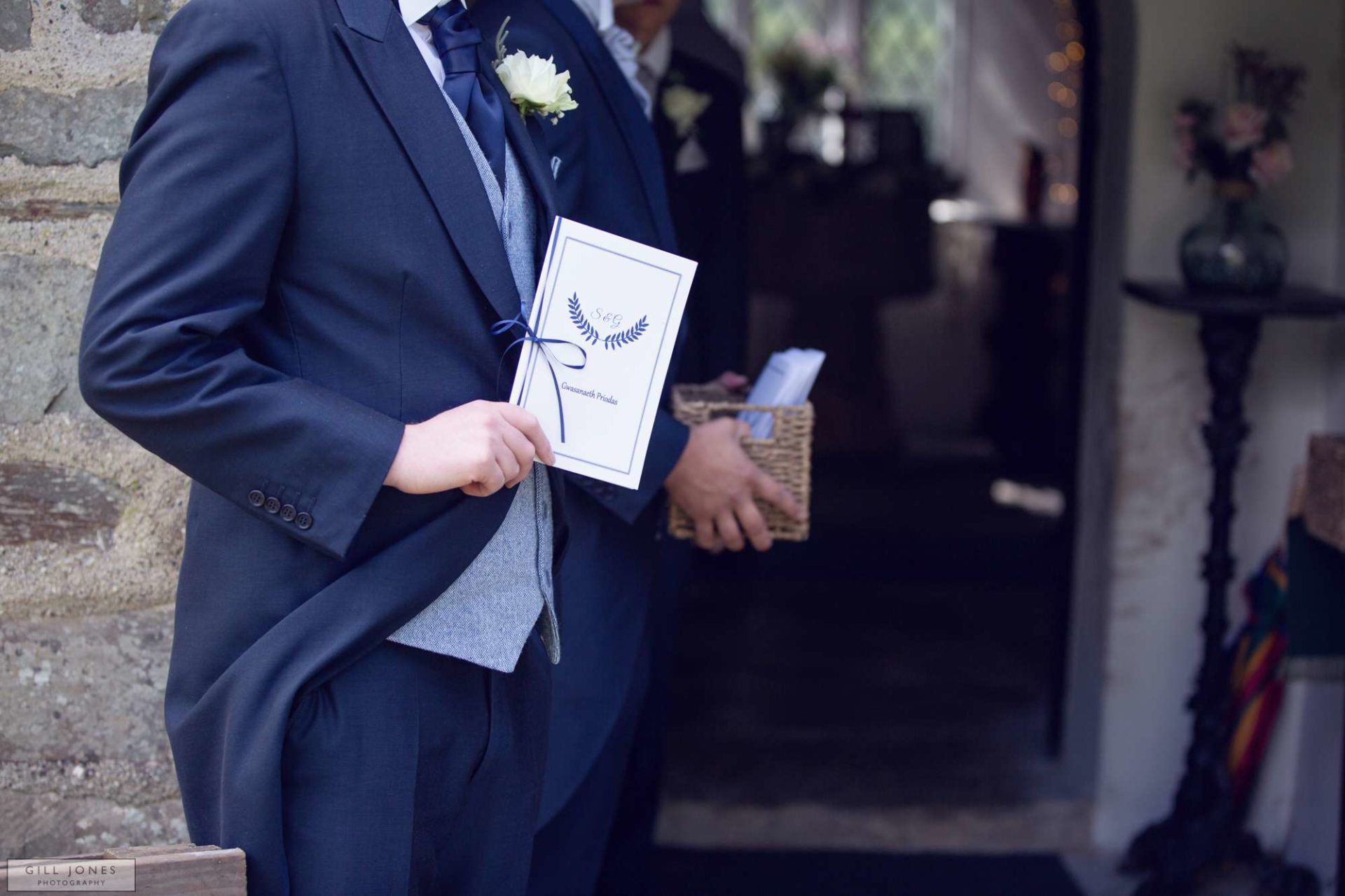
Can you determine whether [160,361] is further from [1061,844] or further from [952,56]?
[952,56]

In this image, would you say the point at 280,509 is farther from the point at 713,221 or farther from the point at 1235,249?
the point at 1235,249

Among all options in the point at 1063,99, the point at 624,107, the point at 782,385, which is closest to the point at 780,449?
the point at 782,385

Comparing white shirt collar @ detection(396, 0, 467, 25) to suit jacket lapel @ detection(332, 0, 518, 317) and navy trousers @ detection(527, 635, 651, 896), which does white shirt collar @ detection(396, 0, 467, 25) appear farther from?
navy trousers @ detection(527, 635, 651, 896)

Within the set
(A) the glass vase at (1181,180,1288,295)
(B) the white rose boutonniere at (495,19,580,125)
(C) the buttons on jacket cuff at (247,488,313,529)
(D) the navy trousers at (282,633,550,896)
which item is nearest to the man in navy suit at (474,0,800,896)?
(B) the white rose boutonniere at (495,19,580,125)

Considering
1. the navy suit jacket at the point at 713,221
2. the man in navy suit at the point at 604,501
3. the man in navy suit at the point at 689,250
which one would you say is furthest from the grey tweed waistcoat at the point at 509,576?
the navy suit jacket at the point at 713,221

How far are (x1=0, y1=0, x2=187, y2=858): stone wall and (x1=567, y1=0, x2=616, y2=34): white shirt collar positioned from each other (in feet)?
1.83

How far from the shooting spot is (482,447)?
1.25m

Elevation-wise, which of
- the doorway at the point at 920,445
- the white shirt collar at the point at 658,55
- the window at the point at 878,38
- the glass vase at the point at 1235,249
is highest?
the window at the point at 878,38

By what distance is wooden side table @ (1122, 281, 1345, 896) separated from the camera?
9.10 ft

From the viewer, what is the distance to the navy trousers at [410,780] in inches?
51.4

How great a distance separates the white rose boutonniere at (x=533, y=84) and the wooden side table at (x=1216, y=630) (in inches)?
64.8

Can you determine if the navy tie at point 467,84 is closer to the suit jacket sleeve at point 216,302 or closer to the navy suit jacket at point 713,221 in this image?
the suit jacket sleeve at point 216,302

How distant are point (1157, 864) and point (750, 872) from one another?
2.84ft

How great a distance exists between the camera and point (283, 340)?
131cm
